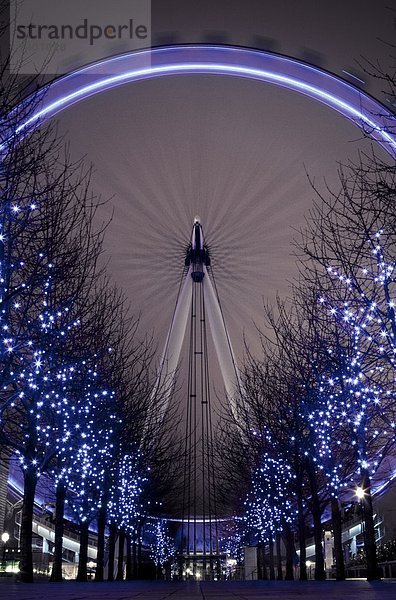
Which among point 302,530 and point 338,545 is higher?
point 302,530

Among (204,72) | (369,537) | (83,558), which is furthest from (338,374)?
(204,72)

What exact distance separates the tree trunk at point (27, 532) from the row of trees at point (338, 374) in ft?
31.9

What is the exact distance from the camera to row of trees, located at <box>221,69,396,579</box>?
1709 cm

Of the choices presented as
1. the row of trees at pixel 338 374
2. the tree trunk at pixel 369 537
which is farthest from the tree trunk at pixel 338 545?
the tree trunk at pixel 369 537

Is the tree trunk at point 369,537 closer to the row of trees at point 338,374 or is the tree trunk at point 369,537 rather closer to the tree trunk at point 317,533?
the row of trees at point 338,374

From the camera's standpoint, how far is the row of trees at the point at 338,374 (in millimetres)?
17094

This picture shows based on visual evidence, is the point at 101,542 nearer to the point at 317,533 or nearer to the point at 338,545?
the point at 317,533

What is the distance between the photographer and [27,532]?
18531mm

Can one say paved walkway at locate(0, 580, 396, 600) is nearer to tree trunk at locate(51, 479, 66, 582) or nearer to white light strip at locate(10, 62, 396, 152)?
tree trunk at locate(51, 479, 66, 582)

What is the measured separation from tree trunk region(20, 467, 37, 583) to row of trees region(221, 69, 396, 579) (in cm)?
974

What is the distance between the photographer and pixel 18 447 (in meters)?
18.8

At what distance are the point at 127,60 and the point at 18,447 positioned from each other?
56.8 feet

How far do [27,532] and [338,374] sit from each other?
10.9 meters

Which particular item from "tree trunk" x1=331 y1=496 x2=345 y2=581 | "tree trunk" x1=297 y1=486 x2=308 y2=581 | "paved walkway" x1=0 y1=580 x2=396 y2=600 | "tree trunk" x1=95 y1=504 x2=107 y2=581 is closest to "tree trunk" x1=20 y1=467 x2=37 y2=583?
"paved walkway" x1=0 y1=580 x2=396 y2=600
